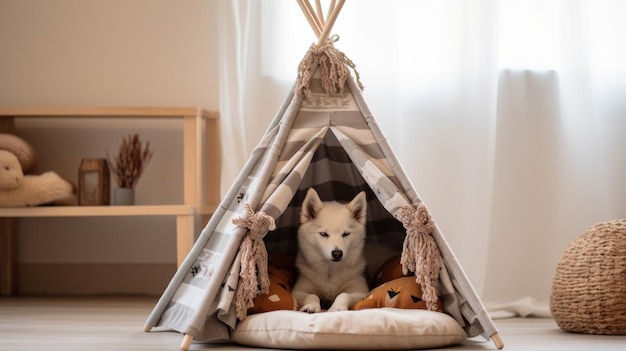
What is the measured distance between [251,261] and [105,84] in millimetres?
1667

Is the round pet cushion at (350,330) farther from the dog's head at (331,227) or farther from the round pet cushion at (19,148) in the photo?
the round pet cushion at (19,148)

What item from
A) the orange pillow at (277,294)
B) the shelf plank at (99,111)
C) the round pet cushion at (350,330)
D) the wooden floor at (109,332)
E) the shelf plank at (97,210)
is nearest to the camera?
the round pet cushion at (350,330)

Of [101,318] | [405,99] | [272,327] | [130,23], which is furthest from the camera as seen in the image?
[130,23]

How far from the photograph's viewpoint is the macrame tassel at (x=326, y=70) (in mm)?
2416

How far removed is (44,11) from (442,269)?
7.47ft

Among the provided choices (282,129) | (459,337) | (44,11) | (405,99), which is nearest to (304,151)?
(282,129)

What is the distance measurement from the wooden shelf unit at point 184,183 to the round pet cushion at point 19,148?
105 millimetres

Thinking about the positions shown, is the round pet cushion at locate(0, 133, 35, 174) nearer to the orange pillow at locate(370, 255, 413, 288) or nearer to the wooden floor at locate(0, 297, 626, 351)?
the wooden floor at locate(0, 297, 626, 351)

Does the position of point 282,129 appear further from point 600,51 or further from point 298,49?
point 600,51

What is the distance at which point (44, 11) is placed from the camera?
3500mm

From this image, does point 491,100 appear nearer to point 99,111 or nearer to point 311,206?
point 311,206

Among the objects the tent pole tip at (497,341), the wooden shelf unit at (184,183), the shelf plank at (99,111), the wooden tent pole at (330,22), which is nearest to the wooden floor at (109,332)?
the tent pole tip at (497,341)

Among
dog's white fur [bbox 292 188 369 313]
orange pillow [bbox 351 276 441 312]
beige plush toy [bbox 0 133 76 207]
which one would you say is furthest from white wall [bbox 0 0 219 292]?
orange pillow [bbox 351 276 441 312]

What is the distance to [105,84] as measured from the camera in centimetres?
348
